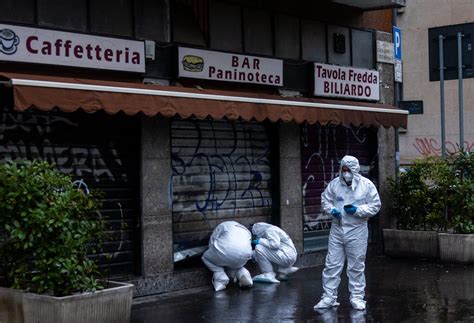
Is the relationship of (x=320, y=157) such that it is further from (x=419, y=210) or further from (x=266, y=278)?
(x=266, y=278)

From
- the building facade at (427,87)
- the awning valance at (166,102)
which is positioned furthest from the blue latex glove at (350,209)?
the building facade at (427,87)

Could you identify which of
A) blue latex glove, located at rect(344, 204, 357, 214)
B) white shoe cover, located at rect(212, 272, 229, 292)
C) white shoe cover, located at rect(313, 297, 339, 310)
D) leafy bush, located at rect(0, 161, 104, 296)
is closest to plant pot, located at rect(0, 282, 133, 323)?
leafy bush, located at rect(0, 161, 104, 296)

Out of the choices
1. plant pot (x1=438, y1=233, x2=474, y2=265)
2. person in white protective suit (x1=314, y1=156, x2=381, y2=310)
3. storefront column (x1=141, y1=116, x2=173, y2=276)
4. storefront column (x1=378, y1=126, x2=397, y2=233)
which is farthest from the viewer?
storefront column (x1=378, y1=126, x2=397, y2=233)

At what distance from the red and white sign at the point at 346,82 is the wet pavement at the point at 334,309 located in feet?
9.97

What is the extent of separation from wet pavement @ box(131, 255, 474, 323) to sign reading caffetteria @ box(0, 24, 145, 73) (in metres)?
2.91

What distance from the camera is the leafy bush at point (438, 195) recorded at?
1215cm

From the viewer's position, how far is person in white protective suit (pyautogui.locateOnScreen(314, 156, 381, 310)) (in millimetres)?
8492

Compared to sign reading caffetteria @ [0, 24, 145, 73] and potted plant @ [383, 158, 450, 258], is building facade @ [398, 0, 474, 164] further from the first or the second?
sign reading caffetteria @ [0, 24, 145, 73]

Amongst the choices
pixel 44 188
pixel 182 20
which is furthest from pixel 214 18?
pixel 44 188

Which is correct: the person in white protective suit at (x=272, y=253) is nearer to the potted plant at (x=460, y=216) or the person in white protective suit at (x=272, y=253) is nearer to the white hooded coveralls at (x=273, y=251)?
the white hooded coveralls at (x=273, y=251)

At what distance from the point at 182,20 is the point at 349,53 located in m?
3.95

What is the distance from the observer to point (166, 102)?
28.8 ft

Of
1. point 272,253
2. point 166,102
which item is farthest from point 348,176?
point 272,253

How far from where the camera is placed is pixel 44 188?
702 centimetres
